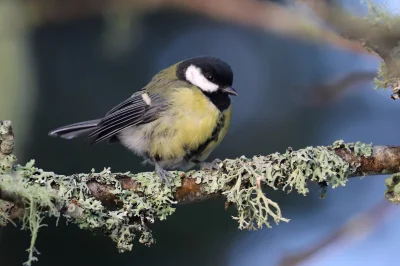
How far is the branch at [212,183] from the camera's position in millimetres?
1048

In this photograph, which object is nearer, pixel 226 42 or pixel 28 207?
pixel 28 207

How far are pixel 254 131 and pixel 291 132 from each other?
16cm

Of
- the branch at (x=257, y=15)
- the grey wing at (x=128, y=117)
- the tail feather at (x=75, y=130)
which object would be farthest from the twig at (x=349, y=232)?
the tail feather at (x=75, y=130)

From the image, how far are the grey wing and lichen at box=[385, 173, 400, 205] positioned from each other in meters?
0.76

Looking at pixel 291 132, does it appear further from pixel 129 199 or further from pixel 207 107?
pixel 129 199

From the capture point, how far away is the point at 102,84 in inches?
95.3

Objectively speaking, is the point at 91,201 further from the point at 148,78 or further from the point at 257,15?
the point at 148,78

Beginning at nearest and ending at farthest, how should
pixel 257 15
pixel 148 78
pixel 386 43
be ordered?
pixel 386 43, pixel 257 15, pixel 148 78

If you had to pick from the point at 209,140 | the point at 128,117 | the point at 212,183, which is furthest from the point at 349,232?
the point at 128,117

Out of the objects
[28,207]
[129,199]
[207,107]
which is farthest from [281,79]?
[28,207]

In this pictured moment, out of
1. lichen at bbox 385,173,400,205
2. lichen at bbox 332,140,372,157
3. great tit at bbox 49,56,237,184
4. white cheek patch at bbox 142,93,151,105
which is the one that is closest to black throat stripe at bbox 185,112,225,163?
great tit at bbox 49,56,237,184

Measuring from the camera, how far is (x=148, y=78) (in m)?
2.43

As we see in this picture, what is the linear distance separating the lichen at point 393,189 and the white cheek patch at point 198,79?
0.71 m

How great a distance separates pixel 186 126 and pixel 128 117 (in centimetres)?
23
